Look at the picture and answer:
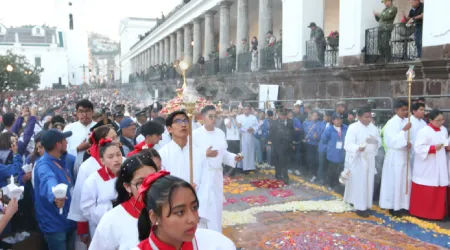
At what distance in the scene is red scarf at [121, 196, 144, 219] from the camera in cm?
251

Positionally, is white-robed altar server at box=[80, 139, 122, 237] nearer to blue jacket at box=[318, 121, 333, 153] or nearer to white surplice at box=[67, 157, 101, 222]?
white surplice at box=[67, 157, 101, 222]

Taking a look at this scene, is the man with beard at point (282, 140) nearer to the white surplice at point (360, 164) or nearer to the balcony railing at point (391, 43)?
the white surplice at point (360, 164)

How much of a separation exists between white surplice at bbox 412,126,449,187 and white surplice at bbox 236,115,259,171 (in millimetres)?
5426

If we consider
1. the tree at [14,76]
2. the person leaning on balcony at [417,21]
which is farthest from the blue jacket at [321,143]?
the tree at [14,76]

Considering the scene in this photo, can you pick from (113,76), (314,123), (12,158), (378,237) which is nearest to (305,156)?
(314,123)

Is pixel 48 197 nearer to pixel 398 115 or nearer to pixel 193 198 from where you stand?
pixel 193 198

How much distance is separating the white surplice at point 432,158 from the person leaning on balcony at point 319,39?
7.65m

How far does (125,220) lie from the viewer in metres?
2.47

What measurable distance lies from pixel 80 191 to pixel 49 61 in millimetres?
85754

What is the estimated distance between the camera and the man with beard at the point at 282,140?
9.86 meters

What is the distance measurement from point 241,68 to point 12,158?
1505cm

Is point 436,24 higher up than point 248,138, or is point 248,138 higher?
point 436,24

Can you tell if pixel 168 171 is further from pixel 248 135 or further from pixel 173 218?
pixel 248 135

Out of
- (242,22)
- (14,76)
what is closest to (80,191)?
(242,22)
